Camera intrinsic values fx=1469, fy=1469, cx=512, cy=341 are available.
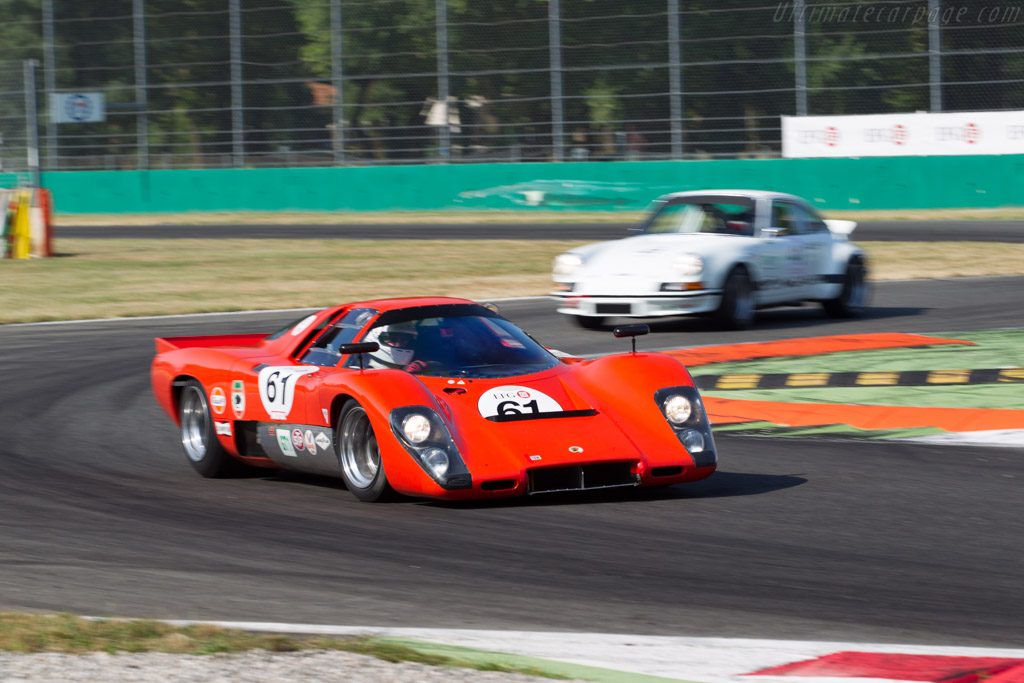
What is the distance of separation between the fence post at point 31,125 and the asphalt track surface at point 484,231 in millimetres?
3159

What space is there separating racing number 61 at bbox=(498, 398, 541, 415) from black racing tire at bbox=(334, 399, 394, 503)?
Result: 624 millimetres

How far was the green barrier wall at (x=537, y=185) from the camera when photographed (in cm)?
3219

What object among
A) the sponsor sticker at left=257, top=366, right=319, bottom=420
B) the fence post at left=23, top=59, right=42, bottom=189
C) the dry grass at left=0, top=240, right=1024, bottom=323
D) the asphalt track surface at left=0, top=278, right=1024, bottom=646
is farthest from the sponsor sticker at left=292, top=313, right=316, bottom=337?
the fence post at left=23, top=59, right=42, bottom=189

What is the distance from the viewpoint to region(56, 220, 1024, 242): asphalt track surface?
2697 centimetres

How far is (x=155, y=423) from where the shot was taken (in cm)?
1008

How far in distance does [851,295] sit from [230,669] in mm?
12642

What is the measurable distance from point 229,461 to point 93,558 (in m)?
2.25

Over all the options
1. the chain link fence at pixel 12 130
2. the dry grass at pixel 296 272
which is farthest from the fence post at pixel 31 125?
the dry grass at pixel 296 272

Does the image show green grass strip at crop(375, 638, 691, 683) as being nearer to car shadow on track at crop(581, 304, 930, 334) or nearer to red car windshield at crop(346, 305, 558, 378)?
red car windshield at crop(346, 305, 558, 378)

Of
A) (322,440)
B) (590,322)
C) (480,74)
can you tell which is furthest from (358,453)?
(480,74)

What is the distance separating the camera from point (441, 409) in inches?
273

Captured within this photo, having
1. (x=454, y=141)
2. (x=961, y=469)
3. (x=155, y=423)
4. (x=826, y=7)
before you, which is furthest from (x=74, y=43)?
(x=961, y=469)

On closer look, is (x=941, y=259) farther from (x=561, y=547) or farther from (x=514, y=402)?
(x=561, y=547)

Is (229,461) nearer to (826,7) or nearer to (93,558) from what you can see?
(93,558)
